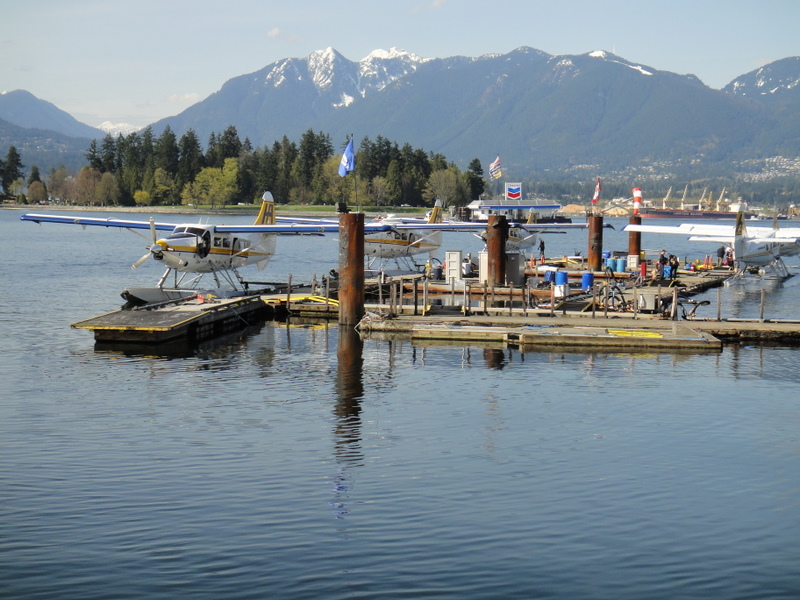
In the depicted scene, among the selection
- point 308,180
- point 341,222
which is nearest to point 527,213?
point 341,222

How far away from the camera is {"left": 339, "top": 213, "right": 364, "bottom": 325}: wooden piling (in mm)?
23406

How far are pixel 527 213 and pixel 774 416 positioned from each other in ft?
187

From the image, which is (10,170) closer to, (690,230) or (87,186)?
(87,186)

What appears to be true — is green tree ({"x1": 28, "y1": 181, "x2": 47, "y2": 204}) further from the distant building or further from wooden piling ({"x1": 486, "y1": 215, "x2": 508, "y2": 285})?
wooden piling ({"x1": 486, "y1": 215, "x2": 508, "y2": 285})

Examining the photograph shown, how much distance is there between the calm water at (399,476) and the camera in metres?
8.73

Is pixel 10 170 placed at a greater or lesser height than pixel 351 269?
greater

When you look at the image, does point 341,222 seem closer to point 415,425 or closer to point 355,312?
point 355,312

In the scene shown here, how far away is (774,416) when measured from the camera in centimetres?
1512

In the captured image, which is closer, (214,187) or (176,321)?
(176,321)

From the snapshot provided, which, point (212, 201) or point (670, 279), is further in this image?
point (212, 201)

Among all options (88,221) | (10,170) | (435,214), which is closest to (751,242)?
(435,214)

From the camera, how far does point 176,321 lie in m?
21.7

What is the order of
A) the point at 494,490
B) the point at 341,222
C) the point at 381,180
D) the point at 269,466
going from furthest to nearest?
the point at 381,180 < the point at 341,222 < the point at 269,466 < the point at 494,490

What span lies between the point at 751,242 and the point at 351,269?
24338 millimetres
